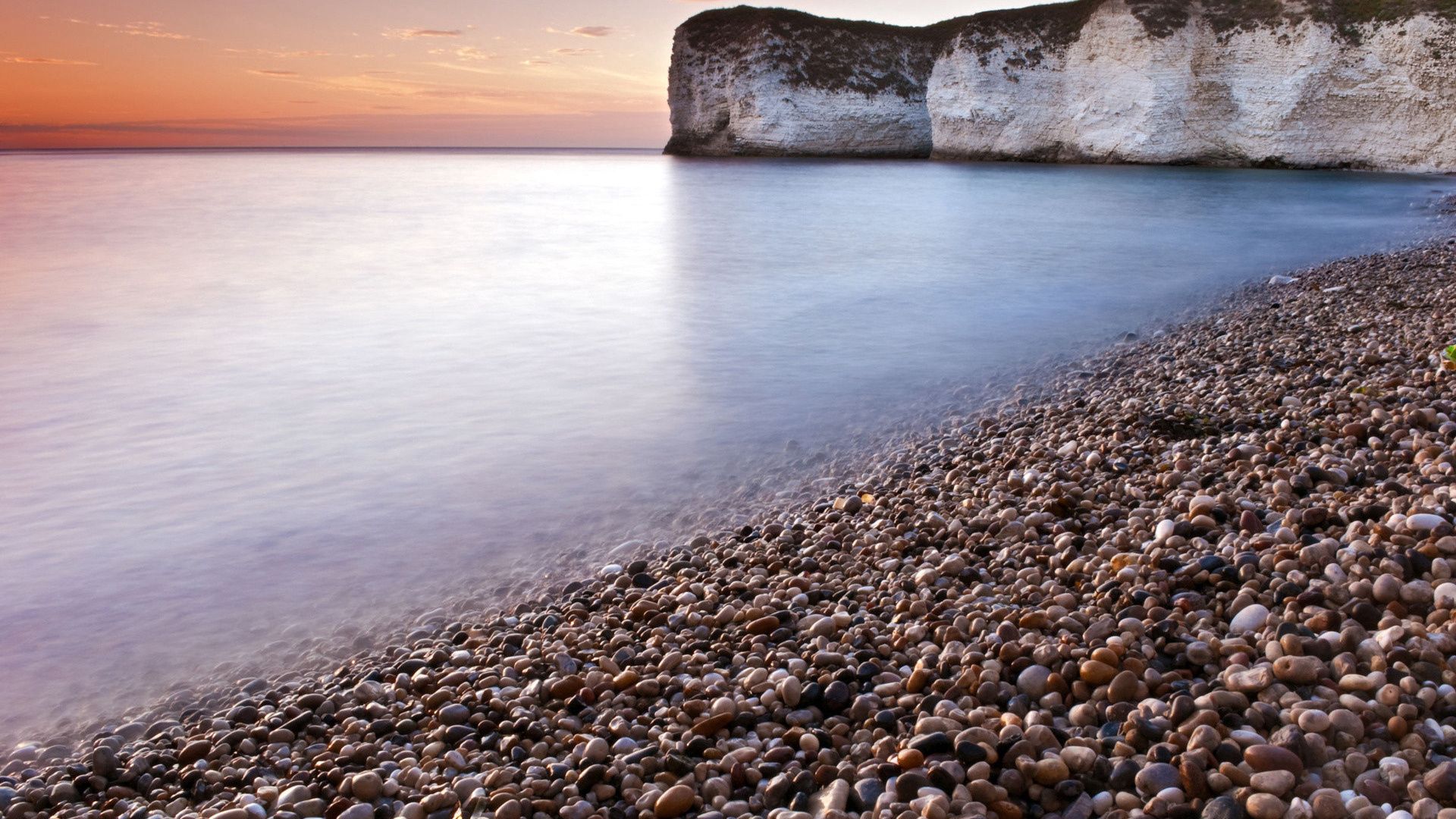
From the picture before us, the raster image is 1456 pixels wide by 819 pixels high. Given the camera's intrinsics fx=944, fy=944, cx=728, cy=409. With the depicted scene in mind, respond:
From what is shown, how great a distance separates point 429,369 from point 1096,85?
145 ft

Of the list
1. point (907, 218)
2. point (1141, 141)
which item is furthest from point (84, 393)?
point (1141, 141)

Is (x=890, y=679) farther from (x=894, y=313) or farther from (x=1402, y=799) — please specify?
(x=894, y=313)

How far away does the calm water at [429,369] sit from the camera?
4.63 meters

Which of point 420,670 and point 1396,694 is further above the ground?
point 1396,694

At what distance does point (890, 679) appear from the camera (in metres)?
2.92

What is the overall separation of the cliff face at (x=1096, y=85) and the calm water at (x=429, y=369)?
1762cm

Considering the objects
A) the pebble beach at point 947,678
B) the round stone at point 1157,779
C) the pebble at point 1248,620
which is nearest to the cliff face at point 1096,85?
the pebble beach at point 947,678

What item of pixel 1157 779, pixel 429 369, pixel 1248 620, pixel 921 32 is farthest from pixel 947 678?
pixel 921 32

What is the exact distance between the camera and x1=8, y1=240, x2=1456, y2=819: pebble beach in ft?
7.61

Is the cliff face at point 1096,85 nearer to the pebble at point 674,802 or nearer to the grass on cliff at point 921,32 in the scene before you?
the grass on cliff at point 921,32

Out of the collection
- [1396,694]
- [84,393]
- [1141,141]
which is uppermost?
[1141,141]

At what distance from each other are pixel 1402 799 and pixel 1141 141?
48045 mm

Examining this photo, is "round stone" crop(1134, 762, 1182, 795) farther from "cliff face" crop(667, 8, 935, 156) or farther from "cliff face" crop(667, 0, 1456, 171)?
"cliff face" crop(667, 8, 935, 156)

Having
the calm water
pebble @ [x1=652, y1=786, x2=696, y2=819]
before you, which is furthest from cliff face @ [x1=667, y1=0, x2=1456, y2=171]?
pebble @ [x1=652, y1=786, x2=696, y2=819]
